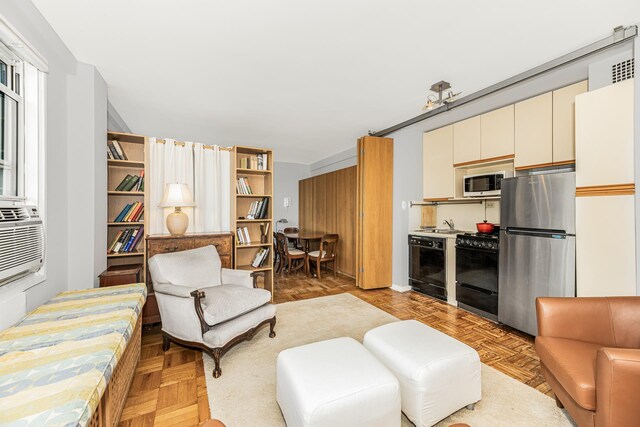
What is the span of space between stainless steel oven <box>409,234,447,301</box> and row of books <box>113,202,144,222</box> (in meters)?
3.71

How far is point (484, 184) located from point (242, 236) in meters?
3.25

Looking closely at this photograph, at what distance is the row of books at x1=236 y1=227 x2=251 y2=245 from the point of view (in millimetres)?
3592

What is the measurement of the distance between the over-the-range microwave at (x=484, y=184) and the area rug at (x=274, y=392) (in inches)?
80.6

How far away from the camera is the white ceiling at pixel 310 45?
1.73m

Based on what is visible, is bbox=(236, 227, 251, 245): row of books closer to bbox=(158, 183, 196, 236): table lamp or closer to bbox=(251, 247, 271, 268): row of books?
bbox=(251, 247, 271, 268): row of books

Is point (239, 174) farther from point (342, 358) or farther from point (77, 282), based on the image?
point (342, 358)

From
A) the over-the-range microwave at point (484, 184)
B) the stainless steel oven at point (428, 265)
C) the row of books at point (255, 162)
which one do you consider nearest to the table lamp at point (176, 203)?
the row of books at point (255, 162)

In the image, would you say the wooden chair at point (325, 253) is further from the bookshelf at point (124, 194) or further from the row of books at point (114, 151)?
the row of books at point (114, 151)

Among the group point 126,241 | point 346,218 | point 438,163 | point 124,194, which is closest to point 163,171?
point 124,194

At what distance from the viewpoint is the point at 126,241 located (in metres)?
2.93

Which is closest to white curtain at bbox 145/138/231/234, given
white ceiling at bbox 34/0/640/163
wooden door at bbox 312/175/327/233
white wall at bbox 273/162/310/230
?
white ceiling at bbox 34/0/640/163

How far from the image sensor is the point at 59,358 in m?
1.11

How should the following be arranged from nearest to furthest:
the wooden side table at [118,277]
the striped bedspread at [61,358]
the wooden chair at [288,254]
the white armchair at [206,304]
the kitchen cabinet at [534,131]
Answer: the striped bedspread at [61,358] < the white armchair at [206,304] < the wooden side table at [118,277] < the kitchen cabinet at [534,131] < the wooden chair at [288,254]

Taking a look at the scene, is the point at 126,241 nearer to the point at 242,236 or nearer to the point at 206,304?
the point at 242,236
